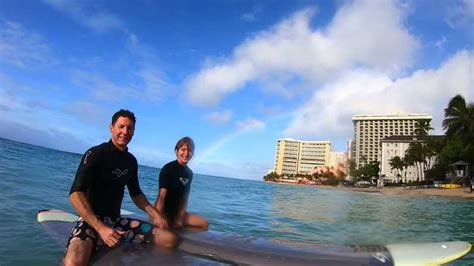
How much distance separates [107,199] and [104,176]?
27 cm

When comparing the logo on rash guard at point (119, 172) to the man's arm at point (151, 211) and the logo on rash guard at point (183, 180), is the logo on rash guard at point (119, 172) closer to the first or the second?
the man's arm at point (151, 211)

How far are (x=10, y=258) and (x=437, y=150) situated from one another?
76.3 meters

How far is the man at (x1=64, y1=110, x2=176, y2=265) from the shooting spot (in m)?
3.46

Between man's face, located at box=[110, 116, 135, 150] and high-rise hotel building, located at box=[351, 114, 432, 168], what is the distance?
160 m

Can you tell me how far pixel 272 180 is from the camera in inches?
7165

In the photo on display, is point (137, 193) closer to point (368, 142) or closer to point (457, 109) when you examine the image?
point (457, 109)

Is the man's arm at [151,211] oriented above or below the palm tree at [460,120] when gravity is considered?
below

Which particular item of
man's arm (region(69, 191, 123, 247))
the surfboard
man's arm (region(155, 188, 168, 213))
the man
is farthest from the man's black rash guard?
man's arm (region(155, 188, 168, 213))

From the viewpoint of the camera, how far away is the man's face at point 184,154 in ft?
17.5

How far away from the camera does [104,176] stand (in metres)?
3.75

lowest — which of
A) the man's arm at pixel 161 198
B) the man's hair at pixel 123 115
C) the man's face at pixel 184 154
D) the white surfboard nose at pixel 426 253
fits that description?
the white surfboard nose at pixel 426 253

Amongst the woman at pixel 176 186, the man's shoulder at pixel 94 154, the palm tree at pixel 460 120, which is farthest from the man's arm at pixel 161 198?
the palm tree at pixel 460 120

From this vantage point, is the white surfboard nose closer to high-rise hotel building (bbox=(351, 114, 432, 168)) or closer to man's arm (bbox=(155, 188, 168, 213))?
man's arm (bbox=(155, 188, 168, 213))

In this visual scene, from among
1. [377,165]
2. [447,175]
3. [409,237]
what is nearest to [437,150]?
[447,175]
